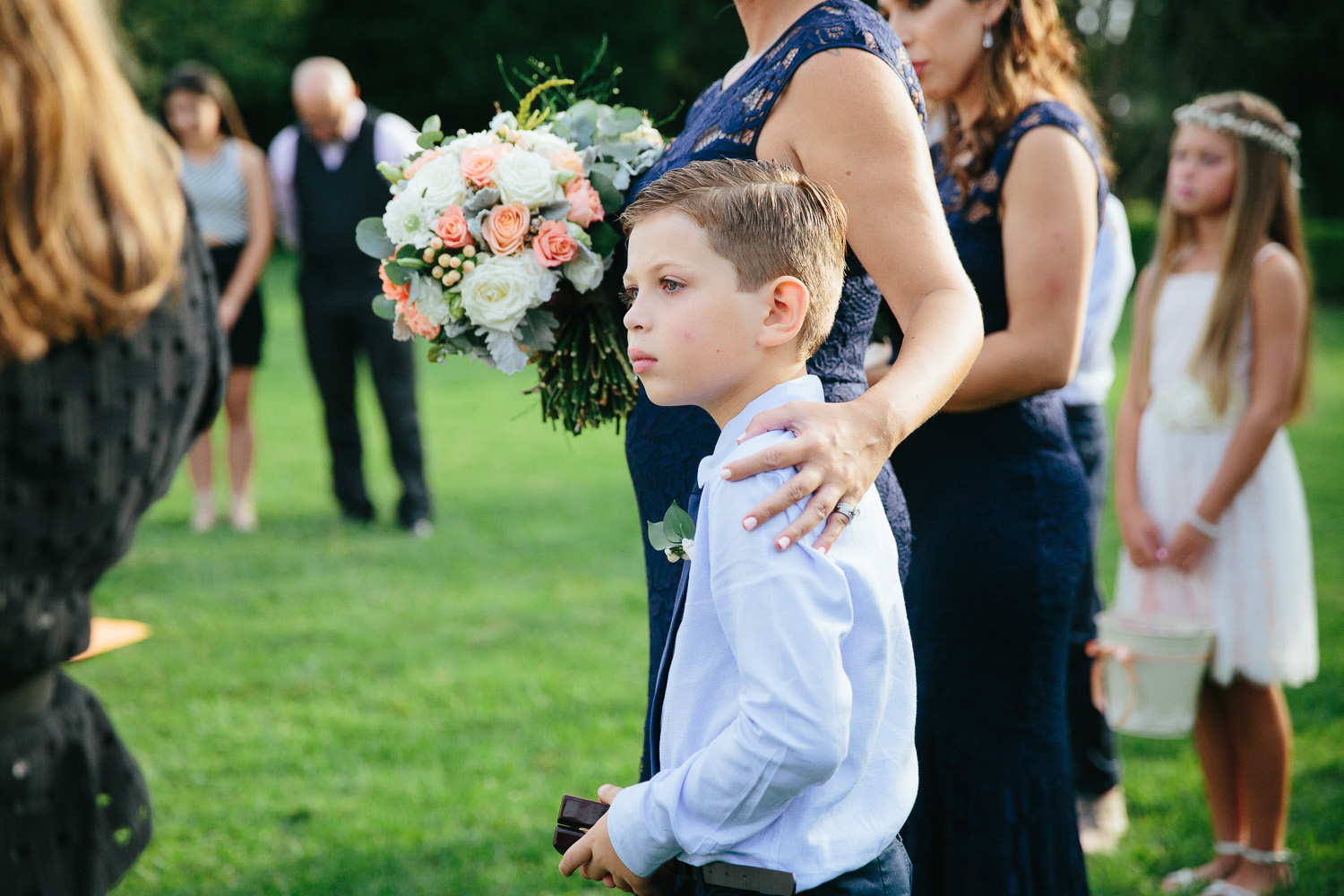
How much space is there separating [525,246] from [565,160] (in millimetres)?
201

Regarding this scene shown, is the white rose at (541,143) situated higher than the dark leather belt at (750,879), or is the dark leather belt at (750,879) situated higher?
the white rose at (541,143)

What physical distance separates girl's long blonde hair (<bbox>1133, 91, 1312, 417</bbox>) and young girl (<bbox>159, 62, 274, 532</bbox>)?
569cm

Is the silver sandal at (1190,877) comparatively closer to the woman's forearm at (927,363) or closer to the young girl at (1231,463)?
the young girl at (1231,463)

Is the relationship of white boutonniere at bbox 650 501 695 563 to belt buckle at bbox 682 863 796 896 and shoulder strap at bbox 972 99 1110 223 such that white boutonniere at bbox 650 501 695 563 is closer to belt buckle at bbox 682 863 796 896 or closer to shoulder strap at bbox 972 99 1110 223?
belt buckle at bbox 682 863 796 896

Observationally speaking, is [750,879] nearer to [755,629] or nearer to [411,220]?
[755,629]

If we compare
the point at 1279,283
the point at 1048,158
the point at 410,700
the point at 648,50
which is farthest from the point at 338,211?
the point at 648,50

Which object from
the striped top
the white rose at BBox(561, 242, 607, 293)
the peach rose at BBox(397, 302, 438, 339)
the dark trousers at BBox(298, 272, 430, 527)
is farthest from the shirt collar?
the striped top

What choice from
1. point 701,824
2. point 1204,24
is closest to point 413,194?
point 701,824

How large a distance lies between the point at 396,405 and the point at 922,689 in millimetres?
5543

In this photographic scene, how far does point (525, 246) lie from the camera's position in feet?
7.01

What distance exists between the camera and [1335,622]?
19.1ft

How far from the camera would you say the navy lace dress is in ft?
6.37

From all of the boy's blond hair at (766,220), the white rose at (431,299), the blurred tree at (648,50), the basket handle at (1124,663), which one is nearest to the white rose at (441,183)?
the white rose at (431,299)

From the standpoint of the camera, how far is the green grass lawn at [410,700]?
11.8ft
